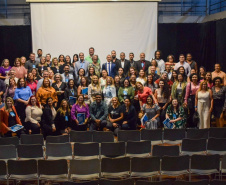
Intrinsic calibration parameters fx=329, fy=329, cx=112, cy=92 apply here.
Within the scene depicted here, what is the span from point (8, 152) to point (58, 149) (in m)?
0.86

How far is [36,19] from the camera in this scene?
34.9 feet

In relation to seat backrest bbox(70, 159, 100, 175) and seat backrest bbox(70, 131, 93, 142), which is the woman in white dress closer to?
seat backrest bbox(70, 131, 93, 142)

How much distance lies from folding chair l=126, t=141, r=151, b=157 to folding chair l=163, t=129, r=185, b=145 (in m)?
0.80

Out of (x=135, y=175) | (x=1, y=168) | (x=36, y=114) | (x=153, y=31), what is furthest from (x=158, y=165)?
(x=153, y=31)

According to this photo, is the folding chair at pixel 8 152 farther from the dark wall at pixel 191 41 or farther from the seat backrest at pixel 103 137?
the dark wall at pixel 191 41

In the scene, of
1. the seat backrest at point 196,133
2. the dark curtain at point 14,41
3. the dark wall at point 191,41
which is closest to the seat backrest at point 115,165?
the seat backrest at point 196,133

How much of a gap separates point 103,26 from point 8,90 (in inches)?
162

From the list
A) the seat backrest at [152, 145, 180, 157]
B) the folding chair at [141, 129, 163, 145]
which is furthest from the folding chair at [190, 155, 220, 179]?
the folding chair at [141, 129, 163, 145]

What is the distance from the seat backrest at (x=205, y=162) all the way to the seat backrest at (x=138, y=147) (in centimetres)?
90

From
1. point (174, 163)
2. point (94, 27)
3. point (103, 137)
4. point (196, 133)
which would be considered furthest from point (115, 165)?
point (94, 27)

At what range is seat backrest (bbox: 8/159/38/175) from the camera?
16.5ft

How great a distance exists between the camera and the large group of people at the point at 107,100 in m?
7.47

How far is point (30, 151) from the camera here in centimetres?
560

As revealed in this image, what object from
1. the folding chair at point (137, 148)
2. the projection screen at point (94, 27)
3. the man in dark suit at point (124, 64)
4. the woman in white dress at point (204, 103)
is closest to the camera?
the folding chair at point (137, 148)
